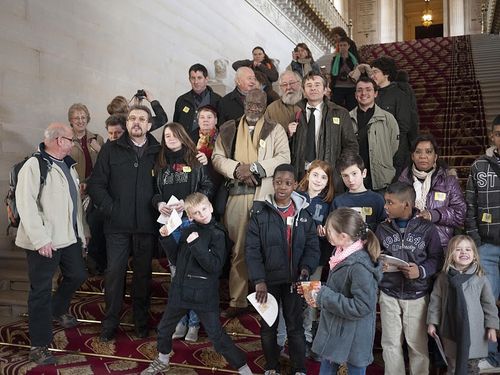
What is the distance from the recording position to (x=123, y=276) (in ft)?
13.4

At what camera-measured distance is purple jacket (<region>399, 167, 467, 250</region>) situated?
3574 mm

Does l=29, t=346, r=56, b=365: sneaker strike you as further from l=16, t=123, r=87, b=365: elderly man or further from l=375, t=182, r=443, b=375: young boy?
l=375, t=182, r=443, b=375: young boy

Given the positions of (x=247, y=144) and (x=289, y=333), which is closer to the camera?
(x=289, y=333)

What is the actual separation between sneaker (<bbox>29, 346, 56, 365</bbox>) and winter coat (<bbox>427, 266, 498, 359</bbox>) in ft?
8.48

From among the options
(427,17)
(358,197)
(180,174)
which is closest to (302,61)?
(180,174)

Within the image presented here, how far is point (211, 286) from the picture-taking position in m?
3.44

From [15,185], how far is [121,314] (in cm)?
138

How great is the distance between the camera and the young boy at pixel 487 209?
3619mm

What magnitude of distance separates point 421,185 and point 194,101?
2.71 metres

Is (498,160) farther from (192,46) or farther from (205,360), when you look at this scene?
(192,46)

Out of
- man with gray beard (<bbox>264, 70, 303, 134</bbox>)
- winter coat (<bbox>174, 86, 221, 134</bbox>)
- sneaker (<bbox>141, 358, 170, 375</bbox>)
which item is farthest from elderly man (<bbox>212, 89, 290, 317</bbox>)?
winter coat (<bbox>174, 86, 221, 134</bbox>)

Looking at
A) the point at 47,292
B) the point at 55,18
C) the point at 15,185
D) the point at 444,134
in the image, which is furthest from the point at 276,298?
the point at 444,134

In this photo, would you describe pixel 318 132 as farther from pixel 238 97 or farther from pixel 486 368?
pixel 486 368

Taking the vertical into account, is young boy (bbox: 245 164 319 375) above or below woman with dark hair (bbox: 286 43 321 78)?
below
